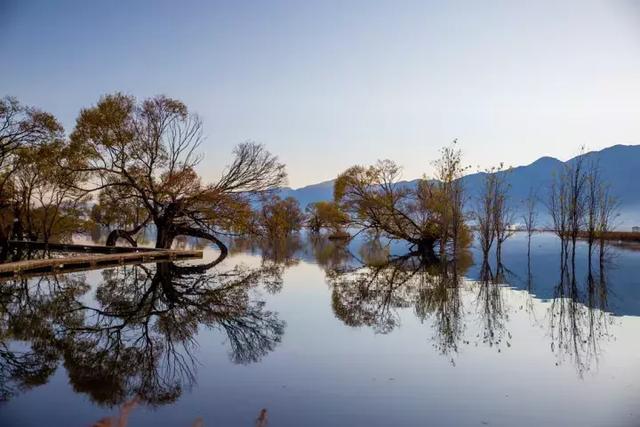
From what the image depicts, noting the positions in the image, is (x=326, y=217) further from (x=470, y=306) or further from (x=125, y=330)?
(x=125, y=330)

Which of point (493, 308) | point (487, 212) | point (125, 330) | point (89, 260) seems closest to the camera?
point (125, 330)

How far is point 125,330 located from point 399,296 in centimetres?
875

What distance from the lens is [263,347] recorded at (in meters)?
10.1

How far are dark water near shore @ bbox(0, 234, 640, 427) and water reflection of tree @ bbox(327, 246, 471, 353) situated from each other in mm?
100

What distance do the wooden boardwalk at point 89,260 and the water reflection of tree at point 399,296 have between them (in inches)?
419

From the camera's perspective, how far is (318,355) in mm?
9477

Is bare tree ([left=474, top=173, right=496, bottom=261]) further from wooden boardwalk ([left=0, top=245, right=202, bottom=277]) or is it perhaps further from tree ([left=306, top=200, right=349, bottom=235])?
tree ([left=306, top=200, right=349, bottom=235])

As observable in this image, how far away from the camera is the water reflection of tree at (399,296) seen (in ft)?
40.5

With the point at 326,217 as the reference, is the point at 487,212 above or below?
below

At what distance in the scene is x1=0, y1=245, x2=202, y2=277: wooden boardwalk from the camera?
66.7ft

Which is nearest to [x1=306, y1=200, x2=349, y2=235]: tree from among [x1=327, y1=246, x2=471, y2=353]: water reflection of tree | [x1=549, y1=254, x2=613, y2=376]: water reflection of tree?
[x1=327, y1=246, x2=471, y2=353]: water reflection of tree

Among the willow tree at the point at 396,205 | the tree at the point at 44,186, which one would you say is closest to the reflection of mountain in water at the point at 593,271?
the willow tree at the point at 396,205

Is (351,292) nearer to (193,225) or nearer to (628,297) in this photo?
(628,297)

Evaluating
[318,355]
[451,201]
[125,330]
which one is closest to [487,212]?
[451,201]
